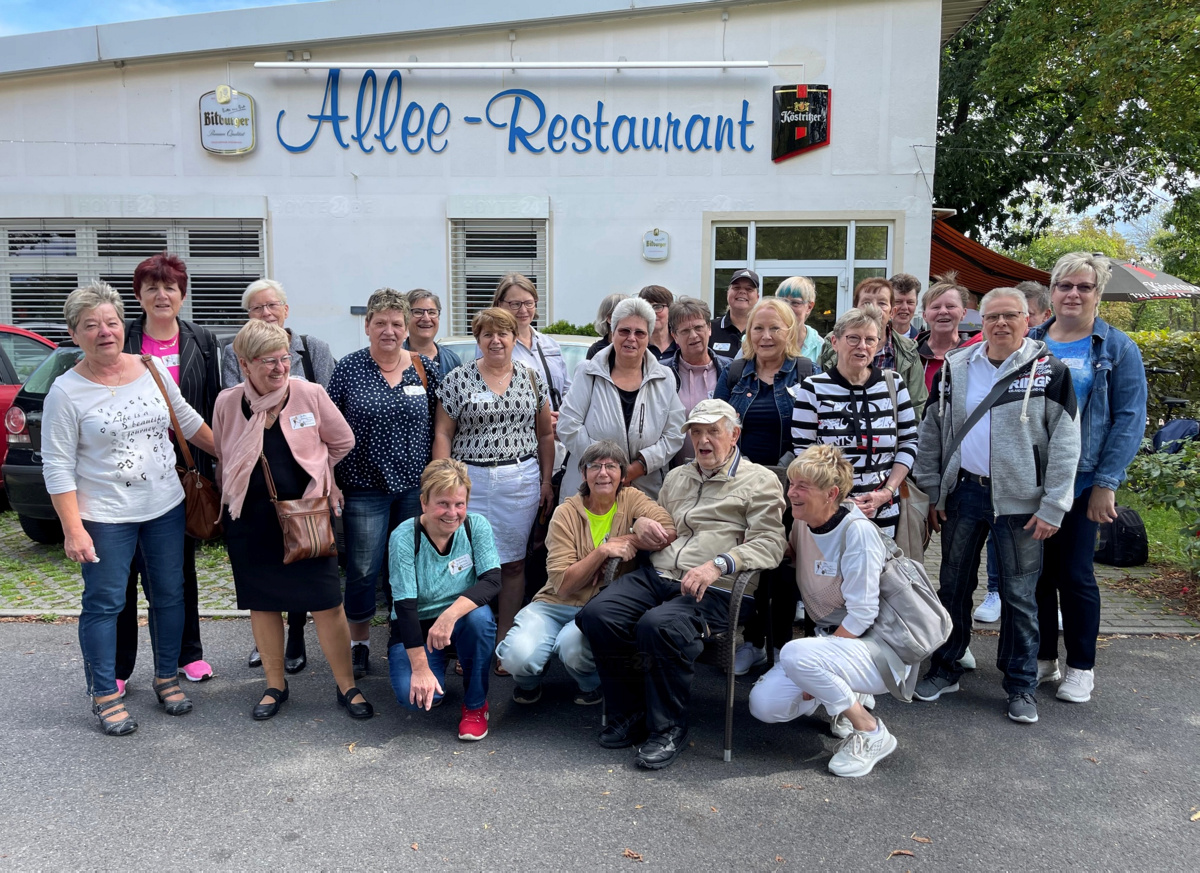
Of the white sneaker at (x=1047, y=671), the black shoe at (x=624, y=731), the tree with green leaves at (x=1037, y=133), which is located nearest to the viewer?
the black shoe at (x=624, y=731)

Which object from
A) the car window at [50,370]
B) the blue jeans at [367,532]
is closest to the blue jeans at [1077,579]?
the blue jeans at [367,532]

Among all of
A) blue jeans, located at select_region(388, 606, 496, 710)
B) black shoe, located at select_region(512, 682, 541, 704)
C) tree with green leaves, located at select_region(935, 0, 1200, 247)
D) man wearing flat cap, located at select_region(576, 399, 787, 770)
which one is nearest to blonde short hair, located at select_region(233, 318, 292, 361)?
blue jeans, located at select_region(388, 606, 496, 710)

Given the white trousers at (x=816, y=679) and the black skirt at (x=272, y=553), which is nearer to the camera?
the white trousers at (x=816, y=679)

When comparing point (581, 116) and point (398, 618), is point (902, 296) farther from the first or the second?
point (581, 116)

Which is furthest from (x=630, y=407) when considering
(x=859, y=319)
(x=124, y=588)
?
(x=124, y=588)

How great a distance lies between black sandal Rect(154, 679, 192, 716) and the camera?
13.2 feet

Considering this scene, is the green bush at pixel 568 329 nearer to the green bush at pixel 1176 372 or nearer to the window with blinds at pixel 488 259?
the window with blinds at pixel 488 259

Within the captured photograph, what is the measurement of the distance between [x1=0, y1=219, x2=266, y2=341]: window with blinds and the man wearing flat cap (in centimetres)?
1004

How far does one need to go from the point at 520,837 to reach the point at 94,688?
217cm

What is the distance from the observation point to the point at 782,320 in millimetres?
4410

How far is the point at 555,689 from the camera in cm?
439

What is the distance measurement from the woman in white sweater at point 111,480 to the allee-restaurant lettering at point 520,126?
338 inches

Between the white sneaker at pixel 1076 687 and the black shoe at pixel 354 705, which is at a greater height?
the white sneaker at pixel 1076 687

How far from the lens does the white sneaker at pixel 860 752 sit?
3.47 metres
